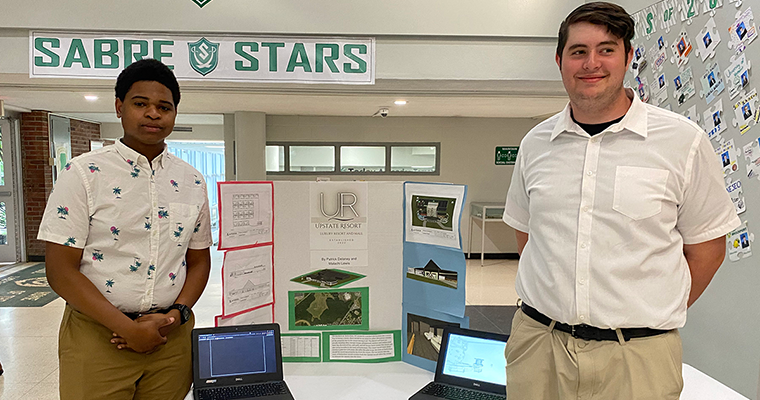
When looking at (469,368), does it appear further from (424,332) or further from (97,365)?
(97,365)

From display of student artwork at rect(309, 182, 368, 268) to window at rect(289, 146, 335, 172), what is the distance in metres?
5.54

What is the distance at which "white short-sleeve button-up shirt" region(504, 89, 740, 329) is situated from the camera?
3.61 ft

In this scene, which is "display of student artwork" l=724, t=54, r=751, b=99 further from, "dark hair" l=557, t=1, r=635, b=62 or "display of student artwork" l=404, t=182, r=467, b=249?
"display of student artwork" l=404, t=182, r=467, b=249

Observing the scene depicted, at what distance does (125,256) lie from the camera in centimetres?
142

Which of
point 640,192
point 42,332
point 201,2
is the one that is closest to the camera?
point 640,192

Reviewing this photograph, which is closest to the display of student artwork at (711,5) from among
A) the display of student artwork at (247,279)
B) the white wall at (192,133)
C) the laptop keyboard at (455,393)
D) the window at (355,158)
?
the laptop keyboard at (455,393)

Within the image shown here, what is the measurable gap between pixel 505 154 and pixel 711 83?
5449mm

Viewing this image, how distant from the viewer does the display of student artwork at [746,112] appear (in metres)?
1.75

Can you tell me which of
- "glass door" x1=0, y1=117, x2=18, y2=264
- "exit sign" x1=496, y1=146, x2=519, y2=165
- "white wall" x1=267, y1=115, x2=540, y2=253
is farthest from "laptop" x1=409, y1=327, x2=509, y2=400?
"glass door" x1=0, y1=117, x2=18, y2=264

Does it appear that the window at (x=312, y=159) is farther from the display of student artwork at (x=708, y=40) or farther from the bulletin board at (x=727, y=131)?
the display of student artwork at (x=708, y=40)

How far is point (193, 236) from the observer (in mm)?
1595

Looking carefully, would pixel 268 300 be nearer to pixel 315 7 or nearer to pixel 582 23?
pixel 582 23

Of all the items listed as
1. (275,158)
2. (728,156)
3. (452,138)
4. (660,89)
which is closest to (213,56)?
(660,89)

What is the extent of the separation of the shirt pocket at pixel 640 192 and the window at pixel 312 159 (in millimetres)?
6338
